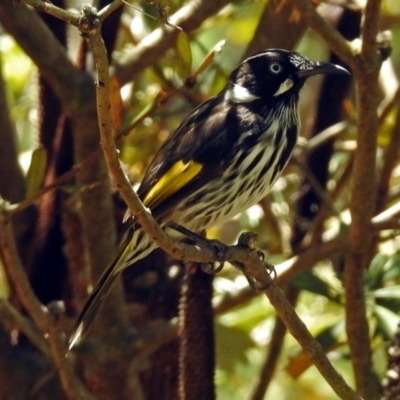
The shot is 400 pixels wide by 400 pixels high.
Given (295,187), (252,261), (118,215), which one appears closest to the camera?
(252,261)

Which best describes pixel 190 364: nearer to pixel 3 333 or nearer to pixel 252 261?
pixel 252 261

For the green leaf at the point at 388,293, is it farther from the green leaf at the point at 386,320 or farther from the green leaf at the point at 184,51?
the green leaf at the point at 184,51

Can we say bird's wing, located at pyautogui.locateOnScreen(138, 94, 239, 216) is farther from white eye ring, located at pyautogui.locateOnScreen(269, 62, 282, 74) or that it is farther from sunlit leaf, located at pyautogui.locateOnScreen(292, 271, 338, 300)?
sunlit leaf, located at pyautogui.locateOnScreen(292, 271, 338, 300)

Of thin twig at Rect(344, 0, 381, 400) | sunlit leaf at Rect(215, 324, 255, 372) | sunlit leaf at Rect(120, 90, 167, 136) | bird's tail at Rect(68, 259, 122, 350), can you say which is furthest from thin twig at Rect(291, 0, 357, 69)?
sunlit leaf at Rect(215, 324, 255, 372)

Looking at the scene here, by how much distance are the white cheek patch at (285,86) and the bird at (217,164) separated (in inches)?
5.1

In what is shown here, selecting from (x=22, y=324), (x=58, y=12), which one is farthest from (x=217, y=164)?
(x=58, y=12)

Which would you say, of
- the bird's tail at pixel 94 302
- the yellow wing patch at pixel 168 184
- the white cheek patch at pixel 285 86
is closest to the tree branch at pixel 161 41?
the white cheek patch at pixel 285 86

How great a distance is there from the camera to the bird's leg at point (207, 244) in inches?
104

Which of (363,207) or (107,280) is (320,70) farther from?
(107,280)

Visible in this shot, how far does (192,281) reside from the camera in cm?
286

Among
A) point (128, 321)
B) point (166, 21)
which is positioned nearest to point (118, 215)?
point (128, 321)

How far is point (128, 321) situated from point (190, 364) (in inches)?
18.8

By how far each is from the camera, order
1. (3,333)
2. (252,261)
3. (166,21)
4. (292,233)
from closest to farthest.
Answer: (166,21) → (252,261) → (3,333) → (292,233)

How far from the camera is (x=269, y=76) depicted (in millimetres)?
3506
